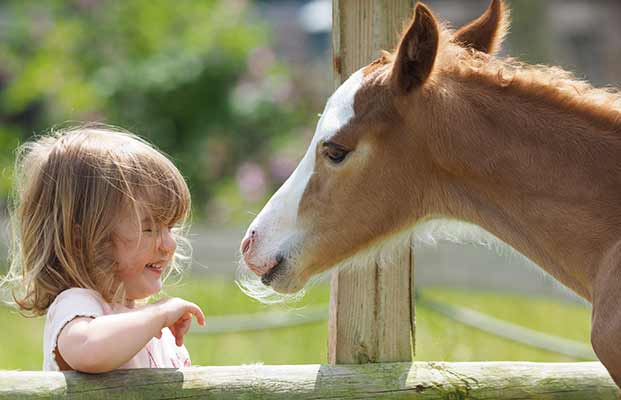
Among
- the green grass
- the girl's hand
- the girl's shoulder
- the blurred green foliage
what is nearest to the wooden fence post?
the girl's hand

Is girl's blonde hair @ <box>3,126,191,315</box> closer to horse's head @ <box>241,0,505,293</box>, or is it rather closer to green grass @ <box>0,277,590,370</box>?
horse's head @ <box>241,0,505,293</box>

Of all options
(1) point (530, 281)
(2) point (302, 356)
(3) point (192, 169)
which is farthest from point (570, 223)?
(3) point (192, 169)

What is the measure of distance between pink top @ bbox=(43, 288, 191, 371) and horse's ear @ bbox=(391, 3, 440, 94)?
95cm

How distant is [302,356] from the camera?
6086 mm

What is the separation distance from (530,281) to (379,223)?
5.82 meters

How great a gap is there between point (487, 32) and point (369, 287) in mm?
863

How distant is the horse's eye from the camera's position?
287 cm

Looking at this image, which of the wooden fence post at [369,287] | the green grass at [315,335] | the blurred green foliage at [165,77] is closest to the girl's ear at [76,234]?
the wooden fence post at [369,287]

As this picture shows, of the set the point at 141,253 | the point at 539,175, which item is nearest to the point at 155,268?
the point at 141,253

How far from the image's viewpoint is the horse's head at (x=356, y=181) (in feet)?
9.24

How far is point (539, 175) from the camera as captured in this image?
2680mm

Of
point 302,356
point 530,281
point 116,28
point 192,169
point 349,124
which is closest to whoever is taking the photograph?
point 349,124

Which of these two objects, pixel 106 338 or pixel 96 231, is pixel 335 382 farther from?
pixel 96 231

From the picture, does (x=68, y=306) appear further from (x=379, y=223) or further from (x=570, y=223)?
(x=570, y=223)
